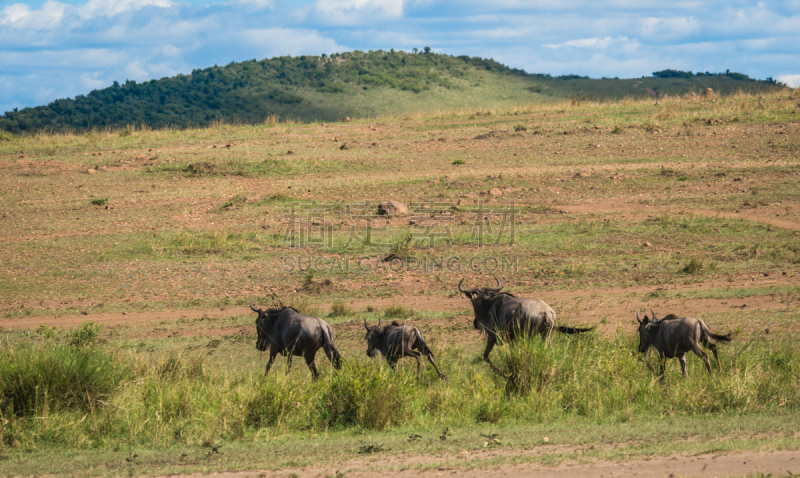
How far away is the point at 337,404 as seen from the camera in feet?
22.3

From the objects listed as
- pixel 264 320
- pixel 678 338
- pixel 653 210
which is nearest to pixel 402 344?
pixel 264 320

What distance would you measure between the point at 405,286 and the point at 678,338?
5524mm

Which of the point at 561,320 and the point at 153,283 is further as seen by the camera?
the point at 153,283

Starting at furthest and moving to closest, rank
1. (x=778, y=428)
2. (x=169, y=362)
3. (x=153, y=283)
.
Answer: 1. (x=153, y=283)
2. (x=169, y=362)
3. (x=778, y=428)

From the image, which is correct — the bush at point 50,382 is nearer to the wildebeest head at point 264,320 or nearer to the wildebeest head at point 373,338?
the wildebeest head at point 264,320

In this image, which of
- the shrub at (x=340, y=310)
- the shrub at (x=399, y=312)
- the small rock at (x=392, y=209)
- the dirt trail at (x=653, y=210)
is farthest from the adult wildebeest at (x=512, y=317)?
the dirt trail at (x=653, y=210)

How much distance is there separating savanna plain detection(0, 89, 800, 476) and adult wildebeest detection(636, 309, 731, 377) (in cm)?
20

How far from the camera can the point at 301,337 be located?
7.78 meters

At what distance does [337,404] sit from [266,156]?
1660 centimetres

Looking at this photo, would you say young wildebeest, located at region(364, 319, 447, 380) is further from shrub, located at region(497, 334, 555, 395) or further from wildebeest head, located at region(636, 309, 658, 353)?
wildebeest head, located at region(636, 309, 658, 353)

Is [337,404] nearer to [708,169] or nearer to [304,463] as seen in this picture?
[304,463]

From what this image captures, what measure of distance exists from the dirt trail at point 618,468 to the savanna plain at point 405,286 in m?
0.02

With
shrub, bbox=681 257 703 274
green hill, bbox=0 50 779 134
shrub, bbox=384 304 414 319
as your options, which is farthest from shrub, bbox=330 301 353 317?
green hill, bbox=0 50 779 134

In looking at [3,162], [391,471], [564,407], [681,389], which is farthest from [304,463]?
[3,162]
